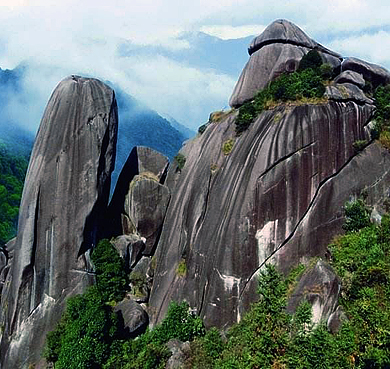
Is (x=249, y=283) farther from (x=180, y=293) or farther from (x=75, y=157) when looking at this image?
(x=75, y=157)

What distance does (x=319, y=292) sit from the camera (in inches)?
627

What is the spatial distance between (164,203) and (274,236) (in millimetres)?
6144

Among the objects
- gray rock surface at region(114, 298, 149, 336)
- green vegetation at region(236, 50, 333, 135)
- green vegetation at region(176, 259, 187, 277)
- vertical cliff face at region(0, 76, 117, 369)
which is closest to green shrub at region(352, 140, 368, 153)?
green vegetation at region(236, 50, 333, 135)

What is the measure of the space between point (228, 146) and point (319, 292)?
7.29 metres

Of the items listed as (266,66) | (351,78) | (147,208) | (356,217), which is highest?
(266,66)

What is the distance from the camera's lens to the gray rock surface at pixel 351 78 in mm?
21328

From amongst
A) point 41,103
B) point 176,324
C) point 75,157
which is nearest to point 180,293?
point 176,324

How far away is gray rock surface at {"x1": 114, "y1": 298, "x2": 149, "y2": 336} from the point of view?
63.7 ft

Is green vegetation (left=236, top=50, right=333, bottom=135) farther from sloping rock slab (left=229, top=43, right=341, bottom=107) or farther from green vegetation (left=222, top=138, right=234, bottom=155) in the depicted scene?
sloping rock slab (left=229, top=43, right=341, bottom=107)

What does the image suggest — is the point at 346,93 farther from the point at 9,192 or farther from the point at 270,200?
the point at 9,192

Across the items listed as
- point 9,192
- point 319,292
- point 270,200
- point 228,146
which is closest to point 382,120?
point 270,200

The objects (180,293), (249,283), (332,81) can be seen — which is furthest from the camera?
(332,81)

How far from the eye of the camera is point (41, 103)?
A: 111125 millimetres

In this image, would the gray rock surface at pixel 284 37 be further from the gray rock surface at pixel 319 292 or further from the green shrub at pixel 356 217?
the gray rock surface at pixel 319 292
